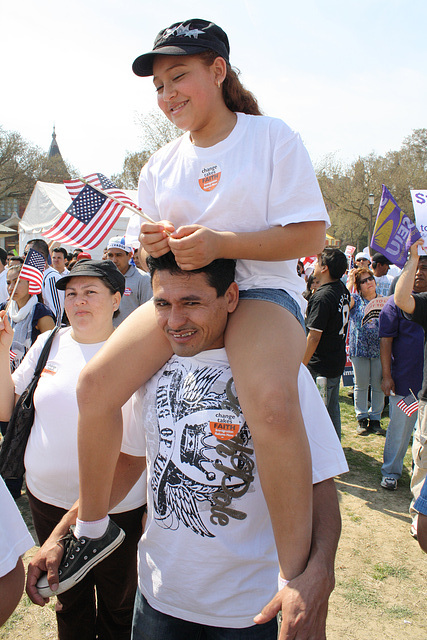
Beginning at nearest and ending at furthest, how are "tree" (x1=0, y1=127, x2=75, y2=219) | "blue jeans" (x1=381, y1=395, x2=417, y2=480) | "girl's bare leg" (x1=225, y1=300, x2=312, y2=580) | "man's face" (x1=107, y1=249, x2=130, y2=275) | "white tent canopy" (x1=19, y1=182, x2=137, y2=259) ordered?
"girl's bare leg" (x1=225, y1=300, x2=312, y2=580) → "blue jeans" (x1=381, y1=395, x2=417, y2=480) → "man's face" (x1=107, y1=249, x2=130, y2=275) → "white tent canopy" (x1=19, y1=182, x2=137, y2=259) → "tree" (x1=0, y1=127, x2=75, y2=219)

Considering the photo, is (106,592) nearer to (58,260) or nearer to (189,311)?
(189,311)

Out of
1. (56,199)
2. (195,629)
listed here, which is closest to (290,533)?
(195,629)

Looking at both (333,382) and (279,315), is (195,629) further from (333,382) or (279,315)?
(333,382)

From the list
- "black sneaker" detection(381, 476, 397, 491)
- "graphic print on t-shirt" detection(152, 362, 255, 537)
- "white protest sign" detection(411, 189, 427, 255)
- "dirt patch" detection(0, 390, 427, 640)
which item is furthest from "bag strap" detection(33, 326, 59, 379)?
"black sneaker" detection(381, 476, 397, 491)

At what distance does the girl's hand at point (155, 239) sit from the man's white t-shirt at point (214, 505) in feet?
1.50

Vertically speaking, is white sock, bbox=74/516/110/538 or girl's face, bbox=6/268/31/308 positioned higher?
girl's face, bbox=6/268/31/308

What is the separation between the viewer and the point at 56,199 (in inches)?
679

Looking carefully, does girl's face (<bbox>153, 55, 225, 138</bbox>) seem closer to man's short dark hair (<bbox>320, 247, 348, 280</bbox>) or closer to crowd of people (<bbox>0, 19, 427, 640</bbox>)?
crowd of people (<bbox>0, 19, 427, 640</bbox>)

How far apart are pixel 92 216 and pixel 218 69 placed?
1176 millimetres

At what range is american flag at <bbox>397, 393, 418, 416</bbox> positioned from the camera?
17.4 feet

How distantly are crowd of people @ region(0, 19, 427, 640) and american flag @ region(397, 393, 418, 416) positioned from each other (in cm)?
350

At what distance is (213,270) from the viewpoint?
1874 millimetres

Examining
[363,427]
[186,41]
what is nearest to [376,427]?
[363,427]

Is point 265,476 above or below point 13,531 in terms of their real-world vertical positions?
above
